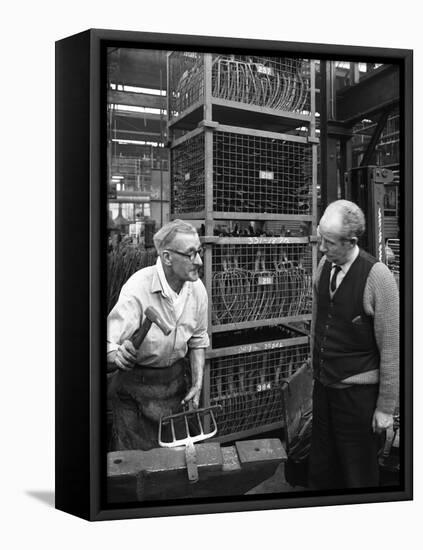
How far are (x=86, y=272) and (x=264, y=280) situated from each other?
3.11 feet

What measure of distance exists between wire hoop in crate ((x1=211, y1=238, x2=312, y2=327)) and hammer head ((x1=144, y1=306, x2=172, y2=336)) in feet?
0.85

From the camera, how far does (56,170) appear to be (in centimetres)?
425

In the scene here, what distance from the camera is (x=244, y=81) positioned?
14.0 ft

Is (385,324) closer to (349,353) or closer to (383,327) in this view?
(383,327)

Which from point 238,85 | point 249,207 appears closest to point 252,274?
point 249,207

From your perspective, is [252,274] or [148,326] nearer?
[148,326]

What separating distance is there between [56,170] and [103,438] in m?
1.36

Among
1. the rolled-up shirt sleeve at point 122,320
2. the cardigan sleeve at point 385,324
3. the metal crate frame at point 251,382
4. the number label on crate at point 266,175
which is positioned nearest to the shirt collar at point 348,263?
the cardigan sleeve at point 385,324

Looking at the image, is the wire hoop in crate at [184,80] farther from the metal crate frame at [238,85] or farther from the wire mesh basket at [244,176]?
the wire mesh basket at [244,176]

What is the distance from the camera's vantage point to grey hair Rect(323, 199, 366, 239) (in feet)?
14.5

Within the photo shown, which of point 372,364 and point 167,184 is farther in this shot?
point 372,364

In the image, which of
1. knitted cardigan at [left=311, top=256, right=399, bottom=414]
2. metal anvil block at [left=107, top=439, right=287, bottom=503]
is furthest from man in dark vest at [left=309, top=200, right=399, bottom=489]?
metal anvil block at [left=107, top=439, right=287, bottom=503]

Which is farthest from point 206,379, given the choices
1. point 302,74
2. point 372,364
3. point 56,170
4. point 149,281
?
point 302,74

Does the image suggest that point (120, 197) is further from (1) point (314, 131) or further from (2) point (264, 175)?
(1) point (314, 131)
